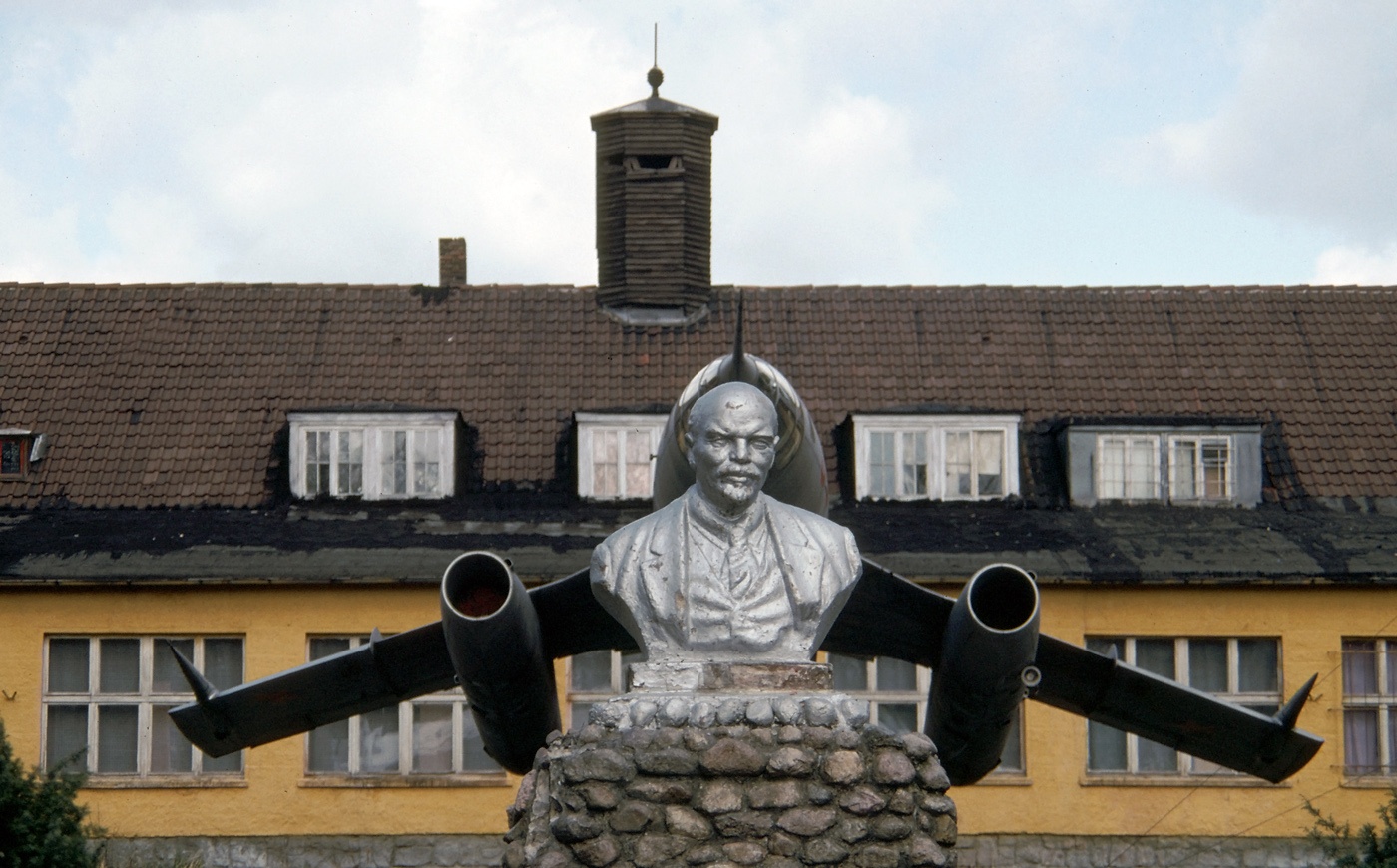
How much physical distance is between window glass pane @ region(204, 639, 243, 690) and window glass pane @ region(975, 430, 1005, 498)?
8.52 m

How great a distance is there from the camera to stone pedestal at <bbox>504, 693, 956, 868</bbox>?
349 inches

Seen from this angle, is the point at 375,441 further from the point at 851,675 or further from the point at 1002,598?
the point at 1002,598

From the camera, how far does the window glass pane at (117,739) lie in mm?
23938

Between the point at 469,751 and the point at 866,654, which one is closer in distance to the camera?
the point at 866,654

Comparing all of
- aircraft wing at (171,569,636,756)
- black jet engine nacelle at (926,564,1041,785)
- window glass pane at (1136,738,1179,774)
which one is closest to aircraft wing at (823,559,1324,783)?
black jet engine nacelle at (926,564,1041,785)

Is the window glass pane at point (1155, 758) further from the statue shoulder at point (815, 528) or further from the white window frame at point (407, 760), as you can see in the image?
the statue shoulder at point (815, 528)

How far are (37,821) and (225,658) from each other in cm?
855

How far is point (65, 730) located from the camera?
23922mm

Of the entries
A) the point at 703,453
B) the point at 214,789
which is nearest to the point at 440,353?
the point at 214,789

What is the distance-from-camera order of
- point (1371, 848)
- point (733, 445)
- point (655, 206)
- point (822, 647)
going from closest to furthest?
1. point (733, 445)
2. point (822, 647)
3. point (1371, 848)
4. point (655, 206)

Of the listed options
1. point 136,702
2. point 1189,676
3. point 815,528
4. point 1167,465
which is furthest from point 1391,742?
point 815,528

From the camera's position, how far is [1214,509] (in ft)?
82.5

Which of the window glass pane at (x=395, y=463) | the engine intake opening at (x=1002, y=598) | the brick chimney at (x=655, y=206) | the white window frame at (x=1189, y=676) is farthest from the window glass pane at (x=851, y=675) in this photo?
the engine intake opening at (x=1002, y=598)

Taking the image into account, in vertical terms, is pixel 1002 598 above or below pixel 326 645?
below
